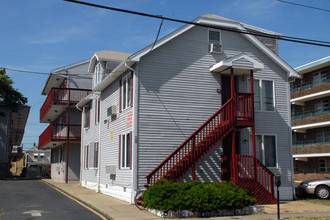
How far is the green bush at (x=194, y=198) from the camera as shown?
38.7 ft

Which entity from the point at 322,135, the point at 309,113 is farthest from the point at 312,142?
the point at 309,113

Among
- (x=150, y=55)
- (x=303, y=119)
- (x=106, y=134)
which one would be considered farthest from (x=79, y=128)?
(x=303, y=119)

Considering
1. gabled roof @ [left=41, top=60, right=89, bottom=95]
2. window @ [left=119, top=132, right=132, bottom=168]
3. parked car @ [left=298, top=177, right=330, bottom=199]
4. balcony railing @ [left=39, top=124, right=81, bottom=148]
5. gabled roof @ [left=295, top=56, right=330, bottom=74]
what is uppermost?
gabled roof @ [left=295, top=56, right=330, bottom=74]

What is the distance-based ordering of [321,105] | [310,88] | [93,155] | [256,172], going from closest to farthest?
1. [256,172]
2. [93,155]
3. [321,105]
4. [310,88]

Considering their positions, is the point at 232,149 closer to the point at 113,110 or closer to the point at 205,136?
the point at 205,136

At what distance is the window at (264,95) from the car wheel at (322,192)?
4.46m

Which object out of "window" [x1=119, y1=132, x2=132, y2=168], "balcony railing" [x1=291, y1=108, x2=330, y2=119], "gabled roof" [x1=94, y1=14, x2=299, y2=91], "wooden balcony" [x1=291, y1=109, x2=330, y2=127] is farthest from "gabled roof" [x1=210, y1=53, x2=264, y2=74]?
"balcony railing" [x1=291, y1=108, x2=330, y2=119]

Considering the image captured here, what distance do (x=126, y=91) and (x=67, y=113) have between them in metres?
15.8

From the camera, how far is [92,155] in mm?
23156

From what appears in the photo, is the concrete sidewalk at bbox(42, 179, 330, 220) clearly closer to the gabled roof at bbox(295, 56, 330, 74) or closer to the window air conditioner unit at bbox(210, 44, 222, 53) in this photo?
the window air conditioner unit at bbox(210, 44, 222, 53)

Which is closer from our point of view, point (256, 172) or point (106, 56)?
point (256, 172)

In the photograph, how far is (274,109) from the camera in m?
18.1

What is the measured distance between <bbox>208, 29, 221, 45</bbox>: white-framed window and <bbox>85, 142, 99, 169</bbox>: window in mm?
9418

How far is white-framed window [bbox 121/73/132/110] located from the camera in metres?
16.8
